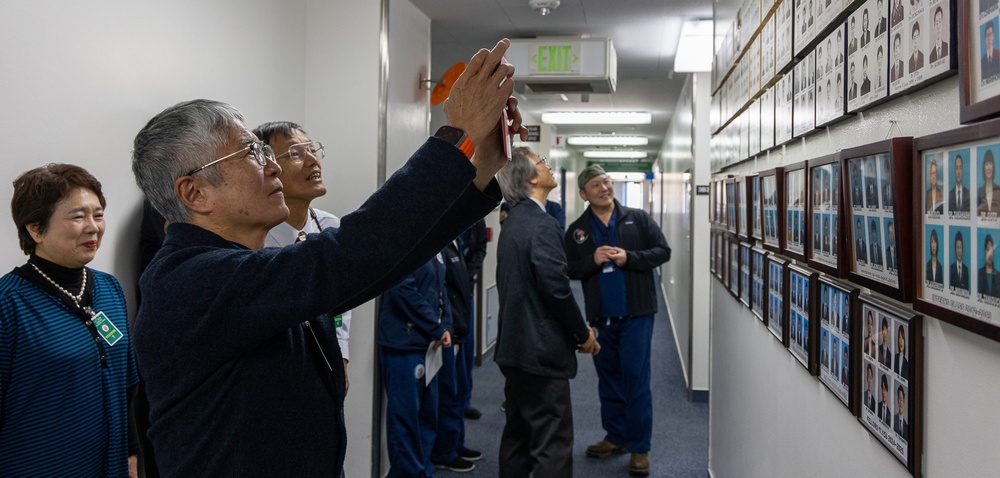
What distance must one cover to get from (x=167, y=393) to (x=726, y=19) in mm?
3177

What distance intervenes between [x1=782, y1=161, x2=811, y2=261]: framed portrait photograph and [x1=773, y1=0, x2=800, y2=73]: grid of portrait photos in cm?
31

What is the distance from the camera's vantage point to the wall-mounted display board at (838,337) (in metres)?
1.34

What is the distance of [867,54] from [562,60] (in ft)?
11.7

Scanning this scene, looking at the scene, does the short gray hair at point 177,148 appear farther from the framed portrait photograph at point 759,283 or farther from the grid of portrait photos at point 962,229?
the framed portrait photograph at point 759,283

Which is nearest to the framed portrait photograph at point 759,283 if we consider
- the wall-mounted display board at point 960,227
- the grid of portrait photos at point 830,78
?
the grid of portrait photos at point 830,78

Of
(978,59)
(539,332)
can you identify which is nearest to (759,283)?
(539,332)

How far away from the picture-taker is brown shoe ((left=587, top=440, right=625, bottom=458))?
4.19 m

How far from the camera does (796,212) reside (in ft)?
5.71

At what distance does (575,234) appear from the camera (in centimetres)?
430

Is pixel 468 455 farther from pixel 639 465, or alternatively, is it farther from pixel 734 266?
pixel 734 266

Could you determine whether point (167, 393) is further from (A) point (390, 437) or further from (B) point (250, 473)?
(A) point (390, 437)

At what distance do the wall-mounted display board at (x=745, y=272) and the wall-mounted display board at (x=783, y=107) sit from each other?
564 millimetres

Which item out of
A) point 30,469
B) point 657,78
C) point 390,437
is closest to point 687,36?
point 657,78

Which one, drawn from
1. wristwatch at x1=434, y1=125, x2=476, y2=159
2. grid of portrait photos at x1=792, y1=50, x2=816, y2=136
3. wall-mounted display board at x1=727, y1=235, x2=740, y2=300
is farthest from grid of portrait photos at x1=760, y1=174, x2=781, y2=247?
wristwatch at x1=434, y1=125, x2=476, y2=159
